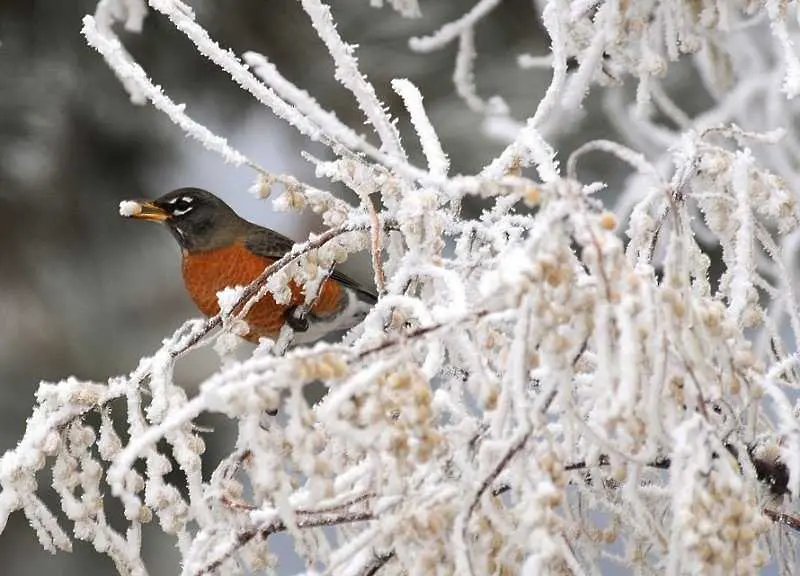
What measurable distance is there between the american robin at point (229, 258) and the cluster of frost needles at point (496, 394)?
109 cm

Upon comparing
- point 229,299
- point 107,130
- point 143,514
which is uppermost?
point 107,130

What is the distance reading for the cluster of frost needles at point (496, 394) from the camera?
917 millimetres

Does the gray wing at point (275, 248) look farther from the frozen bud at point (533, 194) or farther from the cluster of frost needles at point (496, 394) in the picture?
the frozen bud at point (533, 194)

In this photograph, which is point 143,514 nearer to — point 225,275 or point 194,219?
point 225,275

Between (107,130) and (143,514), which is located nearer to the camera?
(143,514)

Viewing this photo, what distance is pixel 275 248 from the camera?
2.67 metres

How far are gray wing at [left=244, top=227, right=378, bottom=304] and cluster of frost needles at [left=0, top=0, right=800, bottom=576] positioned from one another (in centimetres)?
106

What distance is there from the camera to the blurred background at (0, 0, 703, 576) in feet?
13.3

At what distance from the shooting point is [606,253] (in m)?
0.90

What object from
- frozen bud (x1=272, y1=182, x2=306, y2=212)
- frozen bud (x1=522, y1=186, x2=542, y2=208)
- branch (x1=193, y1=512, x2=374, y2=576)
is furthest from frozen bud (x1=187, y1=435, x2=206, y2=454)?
frozen bud (x1=522, y1=186, x2=542, y2=208)

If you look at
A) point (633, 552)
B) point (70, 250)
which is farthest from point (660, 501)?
point (70, 250)

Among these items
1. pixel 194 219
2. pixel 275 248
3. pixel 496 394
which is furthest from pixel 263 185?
pixel 194 219

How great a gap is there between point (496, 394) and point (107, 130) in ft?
11.1

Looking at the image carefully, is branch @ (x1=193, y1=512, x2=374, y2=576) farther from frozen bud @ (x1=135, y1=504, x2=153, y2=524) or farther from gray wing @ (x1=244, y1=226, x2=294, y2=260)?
gray wing @ (x1=244, y1=226, x2=294, y2=260)
